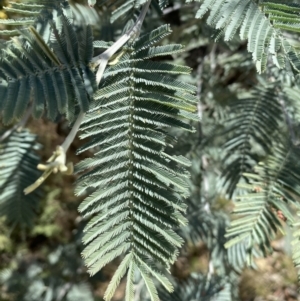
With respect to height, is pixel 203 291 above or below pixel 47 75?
below

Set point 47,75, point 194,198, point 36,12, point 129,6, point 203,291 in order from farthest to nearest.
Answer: point 194,198, point 203,291, point 129,6, point 36,12, point 47,75

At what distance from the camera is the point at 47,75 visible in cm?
51

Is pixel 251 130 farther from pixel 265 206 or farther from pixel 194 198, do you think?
pixel 194 198

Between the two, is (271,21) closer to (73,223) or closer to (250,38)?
(250,38)

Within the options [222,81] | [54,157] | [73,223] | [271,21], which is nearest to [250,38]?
[271,21]

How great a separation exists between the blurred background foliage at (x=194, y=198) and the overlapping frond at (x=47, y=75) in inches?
12.9

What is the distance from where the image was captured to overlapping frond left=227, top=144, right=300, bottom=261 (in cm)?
79

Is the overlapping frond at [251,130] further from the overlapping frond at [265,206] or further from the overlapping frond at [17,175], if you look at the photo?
Result: the overlapping frond at [17,175]

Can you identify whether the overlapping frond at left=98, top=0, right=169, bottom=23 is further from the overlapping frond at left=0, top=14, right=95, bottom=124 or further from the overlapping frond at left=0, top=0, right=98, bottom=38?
the overlapping frond at left=0, top=14, right=95, bottom=124

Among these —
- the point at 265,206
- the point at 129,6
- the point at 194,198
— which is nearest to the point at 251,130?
the point at 265,206

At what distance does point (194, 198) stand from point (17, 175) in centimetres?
62

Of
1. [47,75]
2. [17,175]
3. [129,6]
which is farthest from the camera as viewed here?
[17,175]

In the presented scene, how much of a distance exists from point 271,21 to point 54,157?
1.22ft

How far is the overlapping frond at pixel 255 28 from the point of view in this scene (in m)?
0.56
